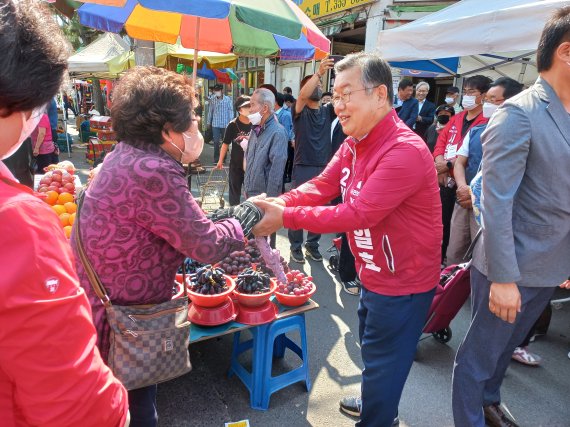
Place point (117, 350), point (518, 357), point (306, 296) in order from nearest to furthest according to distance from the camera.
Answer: point (117, 350) < point (306, 296) < point (518, 357)

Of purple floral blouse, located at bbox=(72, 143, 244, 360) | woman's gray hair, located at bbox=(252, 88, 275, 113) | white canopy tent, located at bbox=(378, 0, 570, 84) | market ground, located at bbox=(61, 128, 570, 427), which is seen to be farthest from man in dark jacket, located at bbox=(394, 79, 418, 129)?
purple floral blouse, located at bbox=(72, 143, 244, 360)

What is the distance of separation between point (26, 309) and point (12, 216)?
167 mm

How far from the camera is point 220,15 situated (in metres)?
2.80

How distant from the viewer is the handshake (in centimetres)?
191

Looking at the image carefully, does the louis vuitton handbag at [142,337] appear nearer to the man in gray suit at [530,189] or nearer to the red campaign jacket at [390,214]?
the red campaign jacket at [390,214]

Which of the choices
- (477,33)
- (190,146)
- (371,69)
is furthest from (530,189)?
(477,33)

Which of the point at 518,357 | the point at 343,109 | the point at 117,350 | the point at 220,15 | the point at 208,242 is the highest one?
the point at 220,15

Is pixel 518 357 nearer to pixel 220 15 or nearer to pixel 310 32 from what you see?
pixel 310 32

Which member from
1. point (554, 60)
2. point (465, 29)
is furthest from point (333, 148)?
point (554, 60)

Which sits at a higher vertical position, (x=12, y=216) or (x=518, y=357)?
(x=12, y=216)

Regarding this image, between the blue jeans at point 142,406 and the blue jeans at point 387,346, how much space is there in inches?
43.0

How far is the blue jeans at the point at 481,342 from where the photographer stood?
6.46 feet

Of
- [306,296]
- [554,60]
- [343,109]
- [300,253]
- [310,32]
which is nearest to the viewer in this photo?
[554,60]

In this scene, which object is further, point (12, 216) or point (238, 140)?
point (238, 140)
